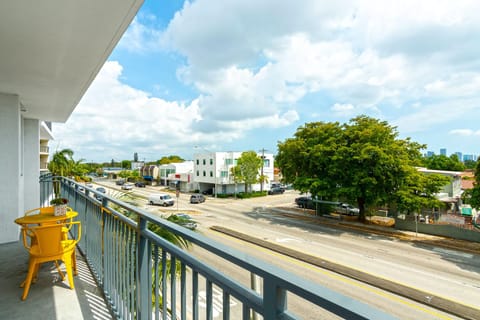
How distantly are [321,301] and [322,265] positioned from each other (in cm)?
957

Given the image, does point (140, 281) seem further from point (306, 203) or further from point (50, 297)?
point (306, 203)

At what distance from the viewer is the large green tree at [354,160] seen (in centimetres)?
1426

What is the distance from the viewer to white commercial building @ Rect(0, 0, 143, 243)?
2328 mm

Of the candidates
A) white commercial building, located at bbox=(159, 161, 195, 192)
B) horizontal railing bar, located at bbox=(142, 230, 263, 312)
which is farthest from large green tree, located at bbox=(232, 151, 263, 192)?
horizontal railing bar, located at bbox=(142, 230, 263, 312)

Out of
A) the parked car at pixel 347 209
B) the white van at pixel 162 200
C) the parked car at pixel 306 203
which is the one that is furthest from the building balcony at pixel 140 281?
the parked car at pixel 306 203

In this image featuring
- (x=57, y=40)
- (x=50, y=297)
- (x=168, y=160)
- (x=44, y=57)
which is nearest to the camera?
(x=50, y=297)

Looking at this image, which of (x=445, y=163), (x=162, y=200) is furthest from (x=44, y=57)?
(x=445, y=163)

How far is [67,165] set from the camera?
18297mm

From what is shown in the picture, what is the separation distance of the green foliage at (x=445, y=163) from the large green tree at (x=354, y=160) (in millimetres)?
33337

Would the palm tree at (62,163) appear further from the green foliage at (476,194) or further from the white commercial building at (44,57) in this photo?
the green foliage at (476,194)

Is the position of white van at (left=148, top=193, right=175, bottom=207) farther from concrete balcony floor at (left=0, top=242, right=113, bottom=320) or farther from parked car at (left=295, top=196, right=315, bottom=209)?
concrete balcony floor at (left=0, top=242, right=113, bottom=320)

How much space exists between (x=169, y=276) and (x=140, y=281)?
229 millimetres

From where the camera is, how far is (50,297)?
2.53 meters

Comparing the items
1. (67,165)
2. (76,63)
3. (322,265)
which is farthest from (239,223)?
(76,63)
